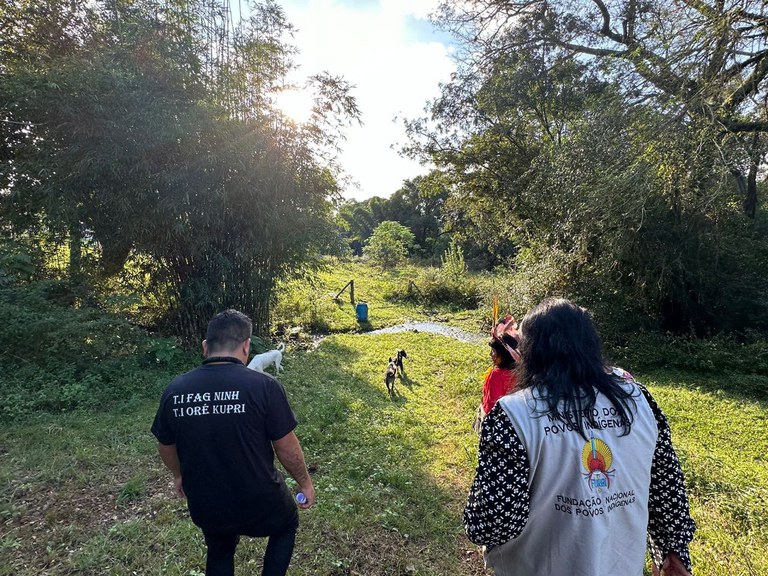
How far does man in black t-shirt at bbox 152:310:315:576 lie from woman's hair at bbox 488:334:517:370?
3.53ft

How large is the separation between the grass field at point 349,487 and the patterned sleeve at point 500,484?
4.77ft

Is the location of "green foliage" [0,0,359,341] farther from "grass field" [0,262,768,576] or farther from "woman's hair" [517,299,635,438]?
"woman's hair" [517,299,635,438]

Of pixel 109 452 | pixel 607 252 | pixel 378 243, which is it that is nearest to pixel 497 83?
Answer: pixel 607 252

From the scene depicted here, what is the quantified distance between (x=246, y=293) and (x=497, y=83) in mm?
6887

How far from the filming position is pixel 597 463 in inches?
40.7

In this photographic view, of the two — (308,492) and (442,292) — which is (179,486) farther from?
(442,292)

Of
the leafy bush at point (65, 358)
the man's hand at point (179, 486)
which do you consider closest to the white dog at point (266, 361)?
the leafy bush at point (65, 358)

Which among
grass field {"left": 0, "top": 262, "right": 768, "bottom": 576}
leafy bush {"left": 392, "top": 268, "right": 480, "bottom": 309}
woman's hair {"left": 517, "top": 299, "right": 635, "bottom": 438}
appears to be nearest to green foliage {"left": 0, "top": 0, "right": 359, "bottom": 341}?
grass field {"left": 0, "top": 262, "right": 768, "bottom": 576}

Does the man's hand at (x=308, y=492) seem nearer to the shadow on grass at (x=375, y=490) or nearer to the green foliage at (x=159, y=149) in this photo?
the shadow on grass at (x=375, y=490)

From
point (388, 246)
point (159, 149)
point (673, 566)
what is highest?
point (159, 149)

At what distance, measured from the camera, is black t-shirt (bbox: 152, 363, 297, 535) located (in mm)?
1379

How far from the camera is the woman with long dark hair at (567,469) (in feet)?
3.37

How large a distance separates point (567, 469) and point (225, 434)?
1.08 metres

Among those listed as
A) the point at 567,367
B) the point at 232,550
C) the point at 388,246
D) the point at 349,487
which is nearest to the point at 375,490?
the point at 349,487
